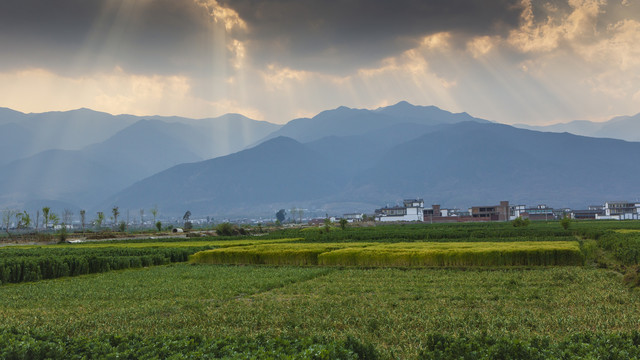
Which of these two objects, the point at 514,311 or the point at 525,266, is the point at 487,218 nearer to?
the point at 525,266

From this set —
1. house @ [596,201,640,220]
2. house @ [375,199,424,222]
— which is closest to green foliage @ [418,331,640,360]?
house @ [375,199,424,222]

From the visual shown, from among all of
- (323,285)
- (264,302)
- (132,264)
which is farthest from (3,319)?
(132,264)

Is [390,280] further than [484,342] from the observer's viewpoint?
Yes

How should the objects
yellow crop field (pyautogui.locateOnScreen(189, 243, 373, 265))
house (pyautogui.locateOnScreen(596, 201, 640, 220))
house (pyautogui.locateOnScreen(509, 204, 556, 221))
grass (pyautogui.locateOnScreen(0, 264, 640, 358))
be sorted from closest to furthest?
grass (pyautogui.locateOnScreen(0, 264, 640, 358)), yellow crop field (pyautogui.locateOnScreen(189, 243, 373, 265)), house (pyautogui.locateOnScreen(596, 201, 640, 220)), house (pyautogui.locateOnScreen(509, 204, 556, 221))

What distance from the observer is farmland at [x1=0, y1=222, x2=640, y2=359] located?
38.7ft

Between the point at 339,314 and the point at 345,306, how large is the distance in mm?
1547

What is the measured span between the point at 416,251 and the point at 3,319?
25677 millimetres

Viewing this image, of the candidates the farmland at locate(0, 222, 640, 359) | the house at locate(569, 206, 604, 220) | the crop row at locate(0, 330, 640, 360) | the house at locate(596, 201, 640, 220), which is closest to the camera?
the crop row at locate(0, 330, 640, 360)

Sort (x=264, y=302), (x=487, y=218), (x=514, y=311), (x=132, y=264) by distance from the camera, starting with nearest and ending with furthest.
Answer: (x=514, y=311), (x=264, y=302), (x=132, y=264), (x=487, y=218)

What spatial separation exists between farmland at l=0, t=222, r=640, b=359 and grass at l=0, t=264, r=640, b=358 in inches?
2.3

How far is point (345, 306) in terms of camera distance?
19.1 meters

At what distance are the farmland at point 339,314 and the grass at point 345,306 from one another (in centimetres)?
6

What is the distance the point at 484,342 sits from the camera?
11.7 m

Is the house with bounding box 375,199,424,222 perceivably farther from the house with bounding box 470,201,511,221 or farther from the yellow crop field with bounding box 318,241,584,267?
the yellow crop field with bounding box 318,241,584,267
